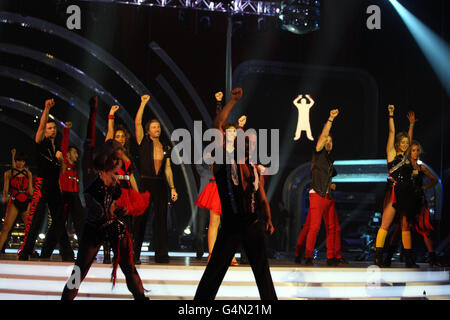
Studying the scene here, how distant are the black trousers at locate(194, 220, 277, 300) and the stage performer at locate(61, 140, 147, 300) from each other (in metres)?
0.57

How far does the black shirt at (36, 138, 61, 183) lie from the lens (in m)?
6.48

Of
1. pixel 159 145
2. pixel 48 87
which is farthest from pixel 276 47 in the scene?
pixel 159 145

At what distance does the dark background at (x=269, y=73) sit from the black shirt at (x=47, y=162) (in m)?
3.64

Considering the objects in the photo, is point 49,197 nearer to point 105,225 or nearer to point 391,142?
point 105,225

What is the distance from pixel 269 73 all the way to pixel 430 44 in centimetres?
302

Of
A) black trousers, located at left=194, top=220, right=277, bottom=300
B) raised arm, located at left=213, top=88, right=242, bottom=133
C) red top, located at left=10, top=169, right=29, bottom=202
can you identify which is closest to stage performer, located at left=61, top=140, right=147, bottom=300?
black trousers, located at left=194, top=220, right=277, bottom=300

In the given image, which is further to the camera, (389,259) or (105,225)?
(389,259)

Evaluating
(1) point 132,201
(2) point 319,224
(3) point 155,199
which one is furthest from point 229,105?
(2) point 319,224

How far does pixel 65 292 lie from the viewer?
436 centimetres

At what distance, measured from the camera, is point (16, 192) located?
765cm

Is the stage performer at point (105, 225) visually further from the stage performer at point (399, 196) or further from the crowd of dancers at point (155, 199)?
the stage performer at point (399, 196)

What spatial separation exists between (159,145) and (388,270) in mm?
2896

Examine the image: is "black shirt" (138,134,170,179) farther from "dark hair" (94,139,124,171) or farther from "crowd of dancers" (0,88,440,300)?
"dark hair" (94,139,124,171)
